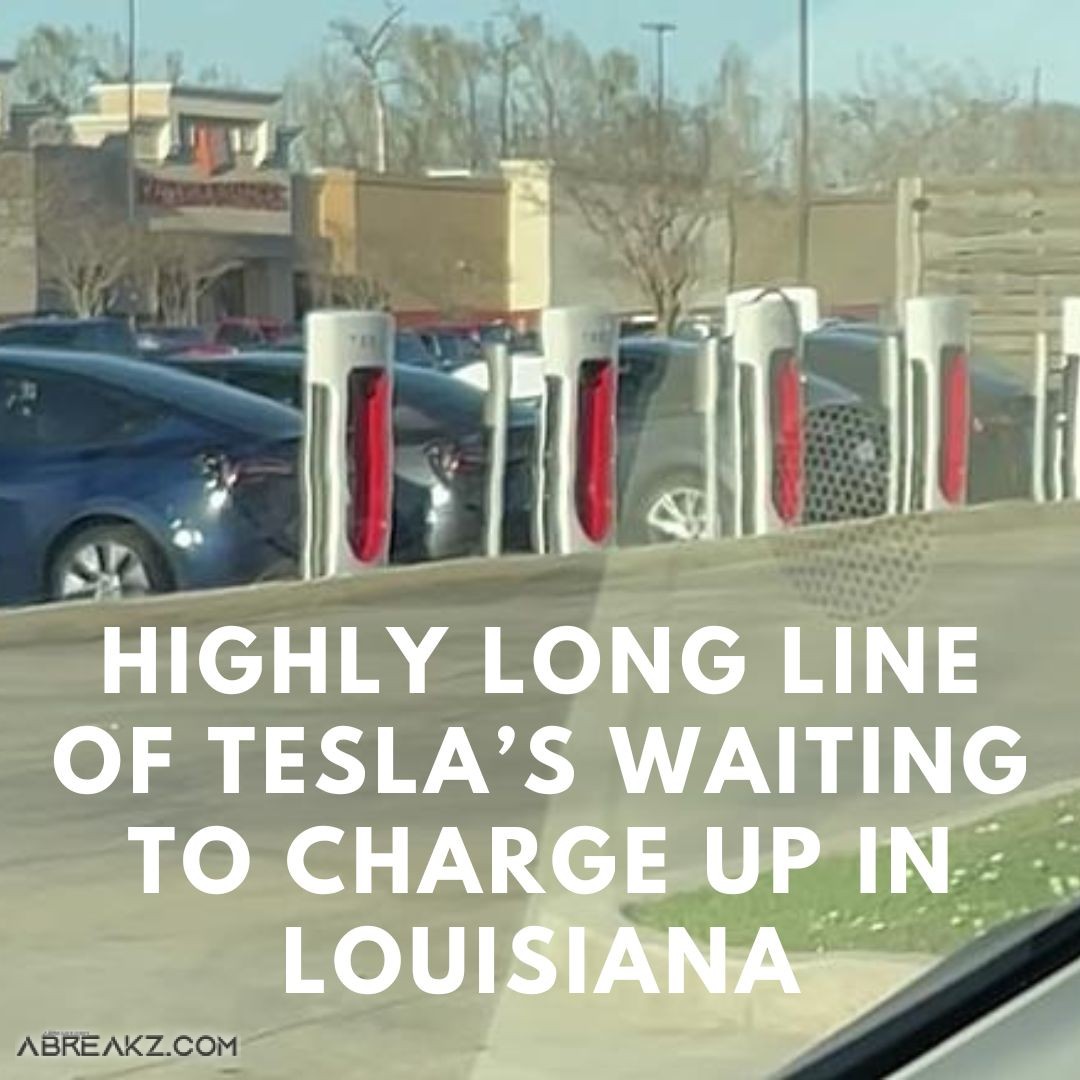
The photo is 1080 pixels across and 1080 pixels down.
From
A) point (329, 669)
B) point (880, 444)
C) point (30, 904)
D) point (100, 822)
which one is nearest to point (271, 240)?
point (329, 669)

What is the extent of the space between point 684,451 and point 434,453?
→ 154cm

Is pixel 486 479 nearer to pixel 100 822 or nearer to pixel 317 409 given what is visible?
pixel 317 409

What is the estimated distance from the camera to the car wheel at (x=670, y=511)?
125 inches

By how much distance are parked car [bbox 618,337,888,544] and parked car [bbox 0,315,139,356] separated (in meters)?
0.73

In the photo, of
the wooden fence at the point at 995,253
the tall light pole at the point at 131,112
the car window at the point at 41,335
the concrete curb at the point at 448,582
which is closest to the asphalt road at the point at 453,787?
the concrete curb at the point at 448,582

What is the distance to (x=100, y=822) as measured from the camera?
3.88 metres

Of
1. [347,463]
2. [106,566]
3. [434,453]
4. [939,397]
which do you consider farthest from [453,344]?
[347,463]

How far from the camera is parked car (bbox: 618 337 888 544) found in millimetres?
2879

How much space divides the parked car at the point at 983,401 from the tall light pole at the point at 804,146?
0.25ft

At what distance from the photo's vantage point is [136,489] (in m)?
5.03

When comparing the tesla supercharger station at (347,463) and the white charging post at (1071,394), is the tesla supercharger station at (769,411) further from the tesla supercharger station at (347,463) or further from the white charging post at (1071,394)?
the tesla supercharger station at (347,463)

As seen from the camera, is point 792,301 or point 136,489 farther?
point 136,489

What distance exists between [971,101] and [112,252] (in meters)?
1.29

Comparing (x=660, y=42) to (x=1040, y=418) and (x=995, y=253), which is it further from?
(x=1040, y=418)
